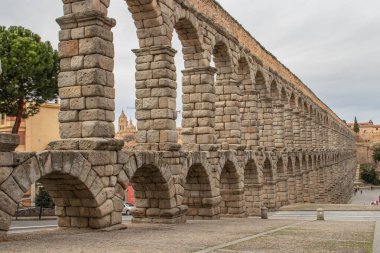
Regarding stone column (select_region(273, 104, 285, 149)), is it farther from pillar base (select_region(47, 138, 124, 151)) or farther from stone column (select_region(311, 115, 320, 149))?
pillar base (select_region(47, 138, 124, 151))

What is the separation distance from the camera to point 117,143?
1163 centimetres

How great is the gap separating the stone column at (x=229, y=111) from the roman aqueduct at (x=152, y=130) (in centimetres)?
5

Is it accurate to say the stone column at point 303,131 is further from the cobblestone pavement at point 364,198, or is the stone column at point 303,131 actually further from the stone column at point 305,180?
the cobblestone pavement at point 364,198

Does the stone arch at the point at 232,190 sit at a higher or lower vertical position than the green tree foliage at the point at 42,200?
higher

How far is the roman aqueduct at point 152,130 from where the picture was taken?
10914 mm

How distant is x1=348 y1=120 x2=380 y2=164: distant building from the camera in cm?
11612

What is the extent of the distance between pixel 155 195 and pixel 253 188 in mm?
10800

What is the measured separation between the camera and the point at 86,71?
11.5 meters

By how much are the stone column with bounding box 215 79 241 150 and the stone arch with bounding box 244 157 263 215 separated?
3179 millimetres

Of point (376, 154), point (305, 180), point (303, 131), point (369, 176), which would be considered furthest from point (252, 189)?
point (376, 154)

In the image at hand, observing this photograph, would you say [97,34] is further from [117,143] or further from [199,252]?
[199,252]

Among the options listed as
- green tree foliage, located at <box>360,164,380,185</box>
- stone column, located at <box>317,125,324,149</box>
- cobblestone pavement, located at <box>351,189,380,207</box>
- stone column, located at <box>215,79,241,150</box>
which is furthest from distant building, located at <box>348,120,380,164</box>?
stone column, located at <box>215,79,241,150</box>

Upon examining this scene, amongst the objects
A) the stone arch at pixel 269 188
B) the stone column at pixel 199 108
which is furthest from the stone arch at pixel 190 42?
the stone arch at pixel 269 188

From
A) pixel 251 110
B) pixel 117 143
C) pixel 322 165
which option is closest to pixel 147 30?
pixel 117 143
